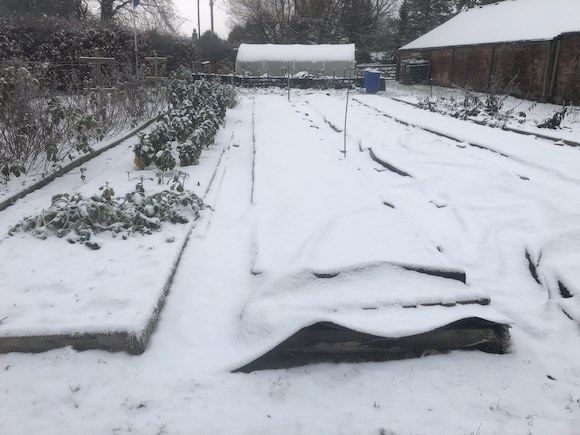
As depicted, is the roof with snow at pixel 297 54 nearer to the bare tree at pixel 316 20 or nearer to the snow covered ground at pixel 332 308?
the bare tree at pixel 316 20

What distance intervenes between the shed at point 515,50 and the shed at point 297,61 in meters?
4.51

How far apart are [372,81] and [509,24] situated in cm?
621

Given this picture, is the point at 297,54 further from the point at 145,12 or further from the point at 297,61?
the point at 145,12

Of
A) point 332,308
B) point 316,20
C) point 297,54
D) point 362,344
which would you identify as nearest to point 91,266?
point 332,308

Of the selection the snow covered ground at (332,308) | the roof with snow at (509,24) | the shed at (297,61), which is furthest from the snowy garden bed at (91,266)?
the shed at (297,61)

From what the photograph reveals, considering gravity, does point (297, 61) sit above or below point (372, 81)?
above

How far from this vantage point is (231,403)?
2.55 m

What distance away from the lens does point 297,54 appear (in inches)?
1091

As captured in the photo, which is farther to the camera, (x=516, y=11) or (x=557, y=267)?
(x=516, y=11)

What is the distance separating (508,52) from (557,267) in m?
17.1

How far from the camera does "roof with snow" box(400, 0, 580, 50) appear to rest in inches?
661

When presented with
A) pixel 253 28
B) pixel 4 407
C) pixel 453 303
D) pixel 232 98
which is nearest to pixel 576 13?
pixel 232 98

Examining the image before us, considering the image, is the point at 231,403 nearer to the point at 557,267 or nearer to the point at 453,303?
the point at 453,303

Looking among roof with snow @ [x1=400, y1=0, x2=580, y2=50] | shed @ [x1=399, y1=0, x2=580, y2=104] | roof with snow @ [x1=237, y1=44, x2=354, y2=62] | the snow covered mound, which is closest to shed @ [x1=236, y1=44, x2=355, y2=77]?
roof with snow @ [x1=237, y1=44, x2=354, y2=62]
